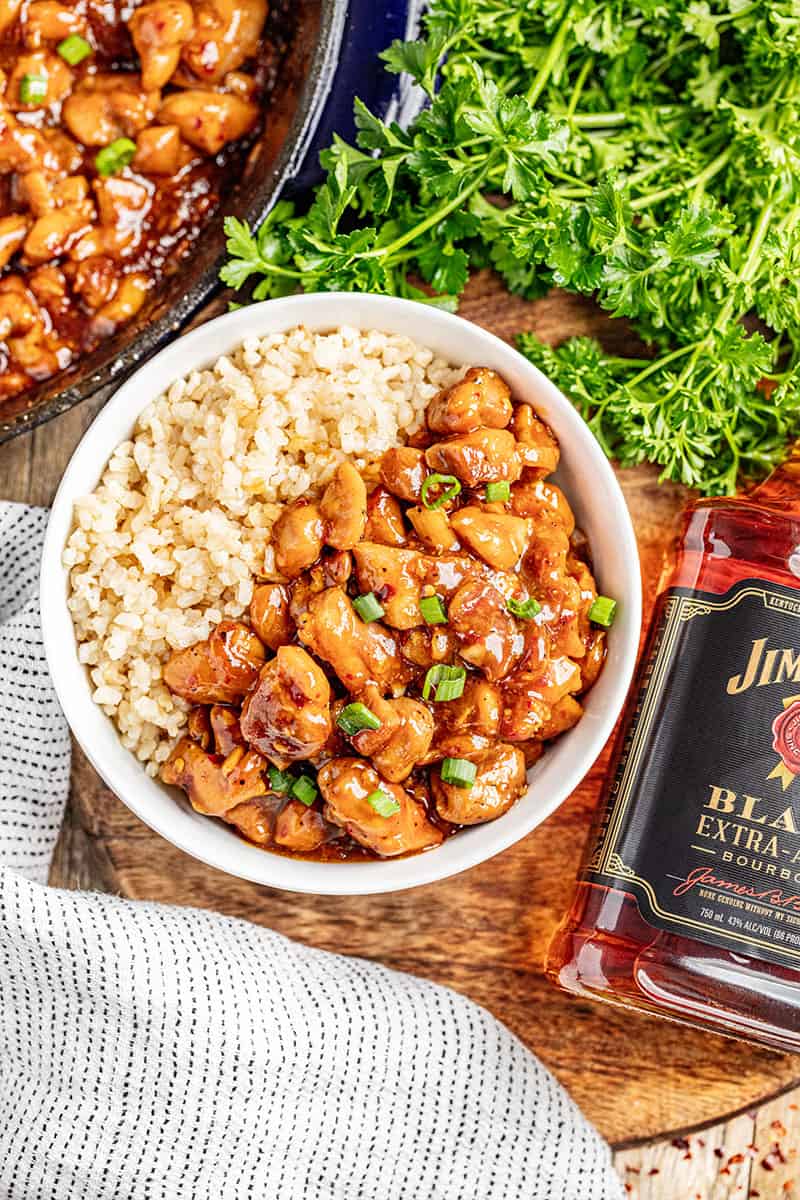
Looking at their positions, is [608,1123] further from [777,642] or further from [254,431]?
[254,431]

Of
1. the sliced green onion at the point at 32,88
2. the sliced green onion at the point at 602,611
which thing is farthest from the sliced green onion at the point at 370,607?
the sliced green onion at the point at 32,88

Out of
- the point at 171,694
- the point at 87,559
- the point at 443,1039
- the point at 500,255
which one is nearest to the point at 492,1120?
the point at 443,1039

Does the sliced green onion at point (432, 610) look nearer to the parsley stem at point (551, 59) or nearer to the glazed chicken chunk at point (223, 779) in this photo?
the glazed chicken chunk at point (223, 779)

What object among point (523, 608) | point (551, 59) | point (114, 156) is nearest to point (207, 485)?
point (523, 608)

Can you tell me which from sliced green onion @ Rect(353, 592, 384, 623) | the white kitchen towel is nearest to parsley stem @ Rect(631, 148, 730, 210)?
sliced green onion @ Rect(353, 592, 384, 623)

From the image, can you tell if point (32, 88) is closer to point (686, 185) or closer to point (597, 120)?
point (597, 120)

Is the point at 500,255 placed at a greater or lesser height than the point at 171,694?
greater
